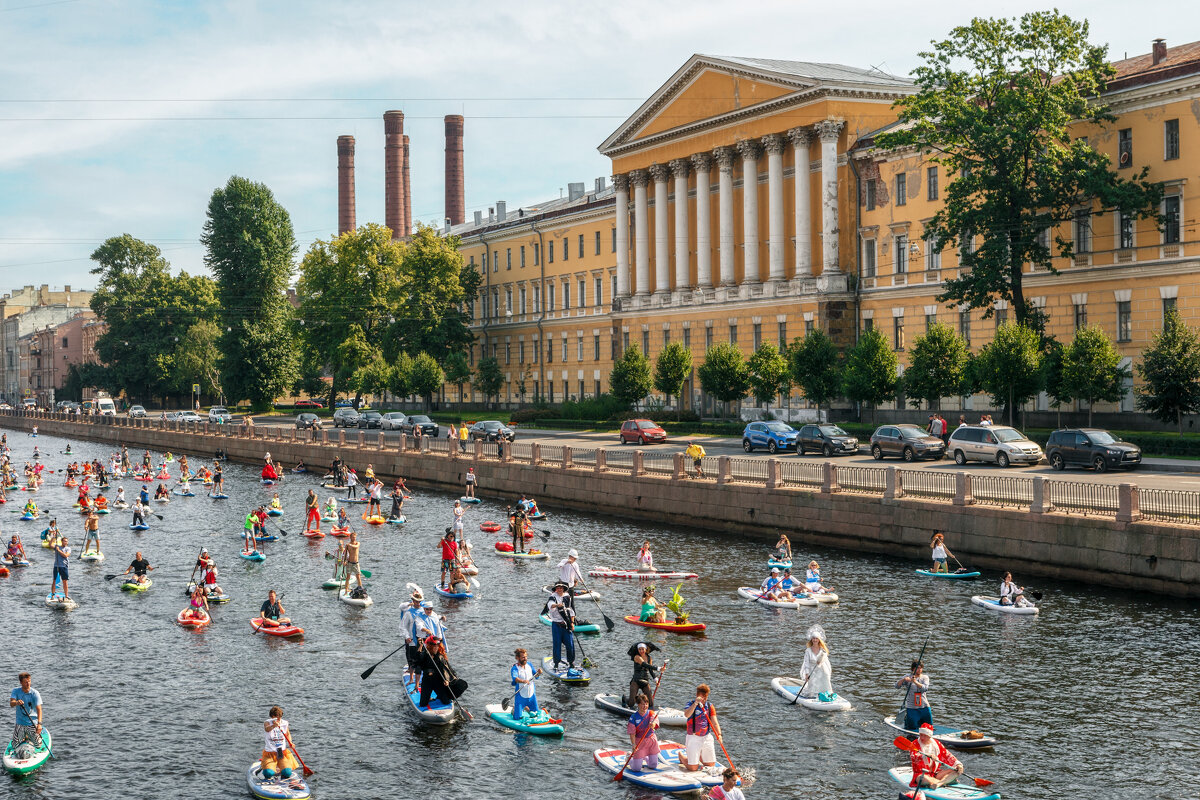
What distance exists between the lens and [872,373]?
219ft

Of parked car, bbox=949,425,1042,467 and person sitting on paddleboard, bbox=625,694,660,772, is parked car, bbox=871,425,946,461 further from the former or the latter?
person sitting on paddleboard, bbox=625,694,660,772

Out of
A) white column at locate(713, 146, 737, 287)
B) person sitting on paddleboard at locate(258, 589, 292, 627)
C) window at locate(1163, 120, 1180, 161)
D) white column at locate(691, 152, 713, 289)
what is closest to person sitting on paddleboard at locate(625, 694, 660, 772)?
person sitting on paddleboard at locate(258, 589, 292, 627)

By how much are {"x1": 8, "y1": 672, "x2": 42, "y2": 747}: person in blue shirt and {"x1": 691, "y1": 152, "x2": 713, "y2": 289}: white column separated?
73348 millimetres

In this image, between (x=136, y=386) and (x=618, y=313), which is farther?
(x=136, y=386)

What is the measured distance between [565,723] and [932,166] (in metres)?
56.8

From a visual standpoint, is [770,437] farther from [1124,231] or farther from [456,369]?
[456,369]

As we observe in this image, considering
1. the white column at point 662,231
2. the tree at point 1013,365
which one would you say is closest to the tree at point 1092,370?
the tree at point 1013,365

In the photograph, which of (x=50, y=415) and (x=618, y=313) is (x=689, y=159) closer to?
(x=618, y=313)

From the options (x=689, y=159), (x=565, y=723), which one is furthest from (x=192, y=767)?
(x=689, y=159)

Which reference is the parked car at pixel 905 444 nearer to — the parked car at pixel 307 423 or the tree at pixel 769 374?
the tree at pixel 769 374

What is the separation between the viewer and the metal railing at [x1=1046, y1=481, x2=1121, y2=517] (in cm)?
3372

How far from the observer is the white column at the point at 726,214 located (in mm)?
89750

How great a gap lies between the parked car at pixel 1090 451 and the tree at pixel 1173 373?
5.47m

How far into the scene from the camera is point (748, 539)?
45438mm
